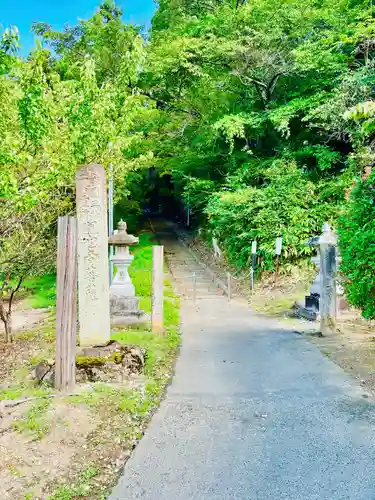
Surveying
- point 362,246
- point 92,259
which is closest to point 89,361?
point 92,259

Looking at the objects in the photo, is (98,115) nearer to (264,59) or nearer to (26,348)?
(26,348)

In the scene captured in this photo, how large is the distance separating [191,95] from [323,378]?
18.2 meters

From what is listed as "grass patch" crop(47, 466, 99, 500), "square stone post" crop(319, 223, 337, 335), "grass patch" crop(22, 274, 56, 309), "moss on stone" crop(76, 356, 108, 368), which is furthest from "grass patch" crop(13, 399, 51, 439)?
"grass patch" crop(22, 274, 56, 309)

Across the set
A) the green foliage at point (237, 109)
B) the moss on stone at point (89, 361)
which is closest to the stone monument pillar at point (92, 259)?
the moss on stone at point (89, 361)

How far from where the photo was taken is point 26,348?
1050cm

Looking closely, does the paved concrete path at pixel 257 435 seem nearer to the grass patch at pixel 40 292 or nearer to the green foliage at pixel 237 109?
the green foliage at pixel 237 109

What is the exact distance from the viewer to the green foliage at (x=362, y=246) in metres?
7.86

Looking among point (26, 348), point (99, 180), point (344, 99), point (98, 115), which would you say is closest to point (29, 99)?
point (99, 180)

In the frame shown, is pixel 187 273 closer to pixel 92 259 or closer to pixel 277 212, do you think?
pixel 277 212

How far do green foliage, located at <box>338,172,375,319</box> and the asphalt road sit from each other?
4.59ft

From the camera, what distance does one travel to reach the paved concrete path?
13.3ft

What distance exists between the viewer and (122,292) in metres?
11.6

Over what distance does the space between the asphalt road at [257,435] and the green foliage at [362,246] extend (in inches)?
55.1

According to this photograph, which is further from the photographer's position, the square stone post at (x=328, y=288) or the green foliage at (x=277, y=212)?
the green foliage at (x=277, y=212)
